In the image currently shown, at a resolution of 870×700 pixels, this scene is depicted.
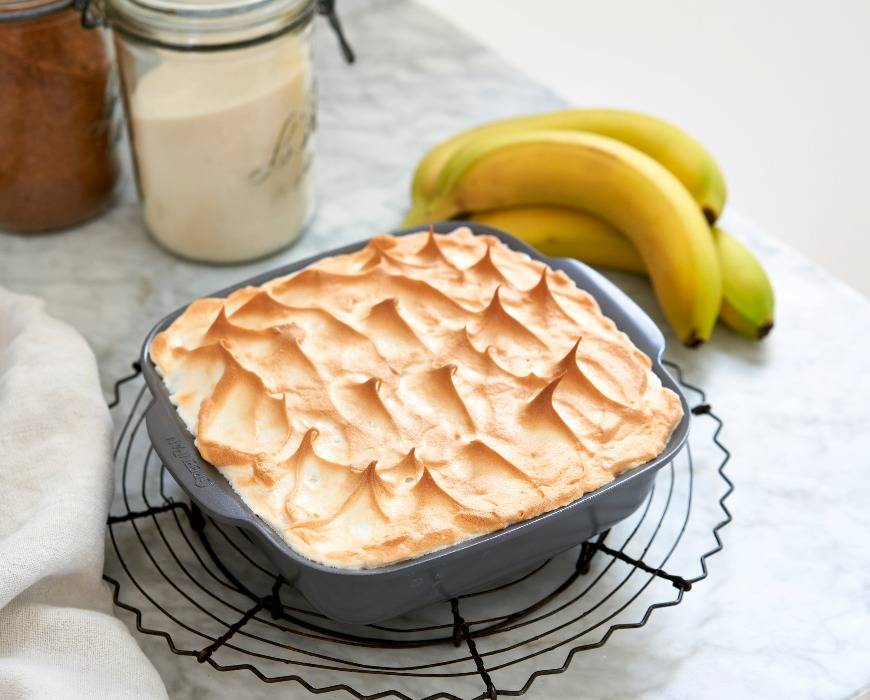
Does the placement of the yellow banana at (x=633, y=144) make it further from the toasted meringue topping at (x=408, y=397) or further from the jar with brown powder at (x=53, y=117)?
the jar with brown powder at (x=53, y=117)

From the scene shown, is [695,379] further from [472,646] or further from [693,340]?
[472,646]

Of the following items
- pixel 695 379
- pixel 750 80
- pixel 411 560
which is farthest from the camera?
pixel 750 80

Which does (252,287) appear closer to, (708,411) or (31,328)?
(31,328)

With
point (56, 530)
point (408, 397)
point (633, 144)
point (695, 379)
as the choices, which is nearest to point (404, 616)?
point (408, 397)

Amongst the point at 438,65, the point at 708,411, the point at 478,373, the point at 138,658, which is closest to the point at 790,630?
the point at 708,411

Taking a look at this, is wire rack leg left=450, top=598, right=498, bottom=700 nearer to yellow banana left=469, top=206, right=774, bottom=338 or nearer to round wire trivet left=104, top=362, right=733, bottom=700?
round wire trivet left=104, top=362, right=733, bottom=700

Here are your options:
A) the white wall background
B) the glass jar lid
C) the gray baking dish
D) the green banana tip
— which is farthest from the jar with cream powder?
the white wall background
